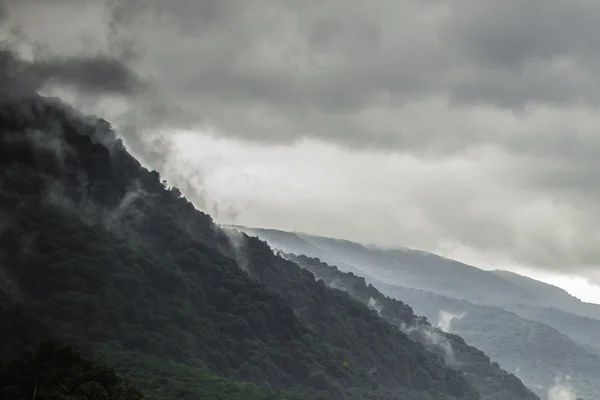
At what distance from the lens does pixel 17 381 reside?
192m

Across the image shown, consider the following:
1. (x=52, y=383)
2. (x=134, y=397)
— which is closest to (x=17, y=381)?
(x=52, y=383)

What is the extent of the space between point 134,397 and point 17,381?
22502 mm

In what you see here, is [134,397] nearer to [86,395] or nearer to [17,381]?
[86,395]

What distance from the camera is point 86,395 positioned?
611 feet

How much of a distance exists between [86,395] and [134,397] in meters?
9.59

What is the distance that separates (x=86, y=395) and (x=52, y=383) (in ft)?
30.4

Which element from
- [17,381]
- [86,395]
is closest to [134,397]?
[86,395]

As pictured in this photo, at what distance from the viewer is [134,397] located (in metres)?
191

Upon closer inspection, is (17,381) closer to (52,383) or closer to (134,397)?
(52,383)

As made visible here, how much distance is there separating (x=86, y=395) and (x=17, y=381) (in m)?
15.6
